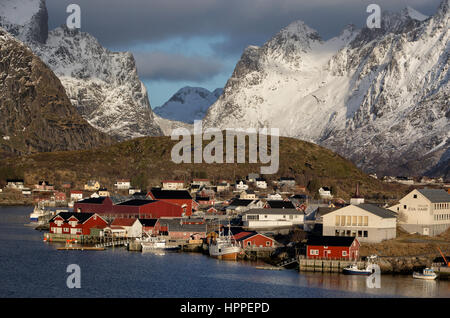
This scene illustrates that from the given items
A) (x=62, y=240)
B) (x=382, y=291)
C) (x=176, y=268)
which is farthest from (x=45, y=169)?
(x=382, y=291)

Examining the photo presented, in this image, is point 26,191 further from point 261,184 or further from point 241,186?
point 261,184

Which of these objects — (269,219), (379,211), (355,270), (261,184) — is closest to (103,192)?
(261,184)

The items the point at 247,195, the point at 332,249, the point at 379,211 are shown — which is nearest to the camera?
the point at 332,249

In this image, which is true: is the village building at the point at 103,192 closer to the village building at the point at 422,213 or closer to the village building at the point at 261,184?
the village building at the point at 261,184

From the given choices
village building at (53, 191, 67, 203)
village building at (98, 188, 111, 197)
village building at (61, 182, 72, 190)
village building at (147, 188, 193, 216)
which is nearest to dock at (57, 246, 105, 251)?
village building at (147, 188, 193, 216)

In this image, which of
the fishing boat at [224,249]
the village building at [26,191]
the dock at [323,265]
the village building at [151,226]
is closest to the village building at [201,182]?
the village building at [26,191]

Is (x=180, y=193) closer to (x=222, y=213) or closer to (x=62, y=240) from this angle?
(x=222, y=213)

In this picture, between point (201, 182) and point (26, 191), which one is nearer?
point (26, 191)
